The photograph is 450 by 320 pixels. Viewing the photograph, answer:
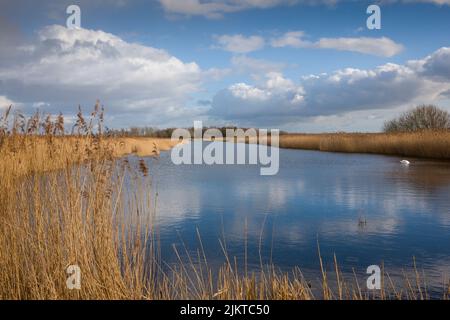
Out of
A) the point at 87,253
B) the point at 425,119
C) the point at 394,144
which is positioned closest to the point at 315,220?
the point at 87,253

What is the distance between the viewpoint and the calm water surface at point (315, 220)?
16.6ft

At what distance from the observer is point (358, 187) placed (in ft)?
36.3

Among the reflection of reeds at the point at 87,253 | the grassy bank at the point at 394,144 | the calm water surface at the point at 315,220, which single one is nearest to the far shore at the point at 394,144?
the grassy bank at the point at 394,144

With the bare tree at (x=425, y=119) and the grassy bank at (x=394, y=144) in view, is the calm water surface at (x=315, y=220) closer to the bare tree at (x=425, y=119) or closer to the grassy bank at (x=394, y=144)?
the grassy bank at (x=394, y=144)

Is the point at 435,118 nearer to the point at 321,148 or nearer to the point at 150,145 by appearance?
the point at 321,148

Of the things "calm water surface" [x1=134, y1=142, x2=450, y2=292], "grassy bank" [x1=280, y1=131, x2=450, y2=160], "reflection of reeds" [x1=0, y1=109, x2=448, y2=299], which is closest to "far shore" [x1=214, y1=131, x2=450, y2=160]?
"grassy bank" [x1=280, y1=131, x2=450, y2=160]

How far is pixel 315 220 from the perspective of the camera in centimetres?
718

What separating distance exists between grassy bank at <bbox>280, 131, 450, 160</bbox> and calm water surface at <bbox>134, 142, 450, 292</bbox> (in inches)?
279

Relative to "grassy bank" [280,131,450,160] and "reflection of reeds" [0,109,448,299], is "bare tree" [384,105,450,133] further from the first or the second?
"reflection of reeds" [0,109,448,299]

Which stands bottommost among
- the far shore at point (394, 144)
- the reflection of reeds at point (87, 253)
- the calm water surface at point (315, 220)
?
the calm water surface at point (315, 220)

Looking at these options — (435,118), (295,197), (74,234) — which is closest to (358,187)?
(295,197)

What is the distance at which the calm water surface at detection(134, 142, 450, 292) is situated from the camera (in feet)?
16.6

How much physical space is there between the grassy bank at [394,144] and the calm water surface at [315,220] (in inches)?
279
